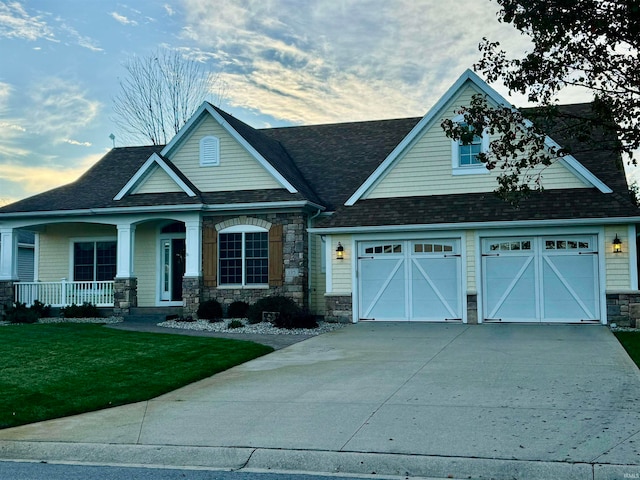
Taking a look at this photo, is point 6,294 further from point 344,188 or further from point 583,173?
point 583,173

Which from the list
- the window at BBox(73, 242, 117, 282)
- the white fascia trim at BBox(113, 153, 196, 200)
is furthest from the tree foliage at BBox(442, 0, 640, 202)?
the window at BBox(73, 242, 117, 282)

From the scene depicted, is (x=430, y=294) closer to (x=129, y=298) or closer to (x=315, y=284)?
(x=315, y=284)

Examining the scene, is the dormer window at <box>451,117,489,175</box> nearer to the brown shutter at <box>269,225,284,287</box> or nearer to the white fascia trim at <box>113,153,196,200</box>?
the brown shutter at <box>269,225,284,287</box>

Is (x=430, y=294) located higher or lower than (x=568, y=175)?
lower

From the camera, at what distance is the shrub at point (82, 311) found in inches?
822

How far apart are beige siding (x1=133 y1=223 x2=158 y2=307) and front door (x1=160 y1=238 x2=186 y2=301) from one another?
305mm

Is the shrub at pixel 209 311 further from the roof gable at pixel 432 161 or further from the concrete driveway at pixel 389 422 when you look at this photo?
the concrete driveway at pixel 389 422

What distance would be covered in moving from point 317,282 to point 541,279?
7118 mm

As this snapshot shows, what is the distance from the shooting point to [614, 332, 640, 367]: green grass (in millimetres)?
11523

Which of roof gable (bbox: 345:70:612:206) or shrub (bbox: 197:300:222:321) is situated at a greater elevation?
roof gable (bbox: 345:70:612:206)

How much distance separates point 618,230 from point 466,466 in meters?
12.5

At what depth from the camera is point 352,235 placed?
18.8 m

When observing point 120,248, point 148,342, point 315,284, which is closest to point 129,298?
point 120,248

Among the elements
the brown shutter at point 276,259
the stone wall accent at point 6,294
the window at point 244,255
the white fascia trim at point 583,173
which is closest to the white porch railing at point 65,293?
the stone wall accent at point 6,294
